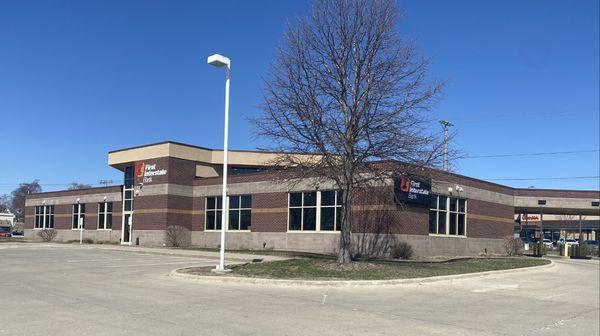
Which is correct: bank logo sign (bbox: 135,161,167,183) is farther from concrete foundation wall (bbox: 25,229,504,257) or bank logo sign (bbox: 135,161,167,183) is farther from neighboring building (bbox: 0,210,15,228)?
neighboring building (bbox: 0,210,15,228)

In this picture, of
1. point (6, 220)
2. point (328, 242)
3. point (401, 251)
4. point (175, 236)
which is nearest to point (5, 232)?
point (6, 220)

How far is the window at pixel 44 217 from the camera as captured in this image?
55397mm

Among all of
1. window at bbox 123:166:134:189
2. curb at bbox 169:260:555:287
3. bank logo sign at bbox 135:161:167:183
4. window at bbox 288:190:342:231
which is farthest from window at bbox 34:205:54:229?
curb at bbox 169:260:555:287

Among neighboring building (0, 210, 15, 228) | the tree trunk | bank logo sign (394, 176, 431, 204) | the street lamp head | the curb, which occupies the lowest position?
neighboring building (0, 210, 15, 228)

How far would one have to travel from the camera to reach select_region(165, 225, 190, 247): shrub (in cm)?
3925

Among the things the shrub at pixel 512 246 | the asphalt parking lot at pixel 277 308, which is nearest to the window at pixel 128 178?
the asphalt parking lot at pixel 277 308

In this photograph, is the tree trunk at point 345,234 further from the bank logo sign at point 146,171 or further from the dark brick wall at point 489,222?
the bank logo sign at point 146,171

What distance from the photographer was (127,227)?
146 ft

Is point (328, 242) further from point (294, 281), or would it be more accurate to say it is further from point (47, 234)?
point (47, 234)

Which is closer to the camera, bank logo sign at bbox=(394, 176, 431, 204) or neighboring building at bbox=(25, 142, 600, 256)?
bank logo sign at bbox=(394, 176, 431, 204)

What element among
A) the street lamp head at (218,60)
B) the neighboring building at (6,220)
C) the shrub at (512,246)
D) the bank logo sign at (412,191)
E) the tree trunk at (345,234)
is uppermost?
the street lamp head at (218,60)

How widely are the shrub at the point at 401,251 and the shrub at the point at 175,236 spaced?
689 inches

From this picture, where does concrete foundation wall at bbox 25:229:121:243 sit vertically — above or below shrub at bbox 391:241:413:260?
below

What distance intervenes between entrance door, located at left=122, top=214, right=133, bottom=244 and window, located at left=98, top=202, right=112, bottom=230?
8.96 ft
